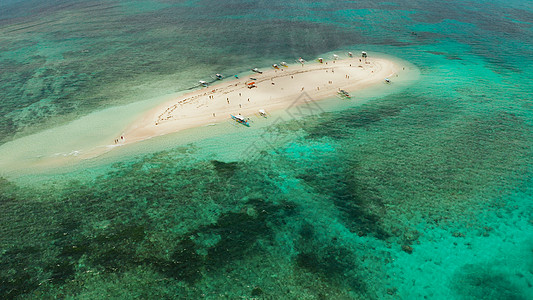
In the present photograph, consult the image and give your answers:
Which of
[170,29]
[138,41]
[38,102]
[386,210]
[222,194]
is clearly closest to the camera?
[386,210]

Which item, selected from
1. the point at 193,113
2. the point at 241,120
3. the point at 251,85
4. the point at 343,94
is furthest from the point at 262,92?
the point at 343,94

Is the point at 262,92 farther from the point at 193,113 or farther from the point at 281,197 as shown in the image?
the point at 281,197

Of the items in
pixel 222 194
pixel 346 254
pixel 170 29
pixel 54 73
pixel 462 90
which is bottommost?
pixel 346 254

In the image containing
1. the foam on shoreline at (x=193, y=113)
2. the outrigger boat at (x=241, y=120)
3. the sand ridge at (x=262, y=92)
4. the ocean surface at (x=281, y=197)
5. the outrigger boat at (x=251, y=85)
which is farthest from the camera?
the outrigger boat at (x=251, y=85)

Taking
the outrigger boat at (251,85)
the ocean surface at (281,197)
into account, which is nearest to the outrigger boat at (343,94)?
the ocean surface at (281,197)

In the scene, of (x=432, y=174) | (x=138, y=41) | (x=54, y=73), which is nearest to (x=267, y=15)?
(x=138, y=41)

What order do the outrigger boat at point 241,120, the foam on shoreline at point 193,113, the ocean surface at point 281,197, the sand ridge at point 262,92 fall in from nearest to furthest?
the ocean surface at point 281,197
the foam on shoreline at point 193,113
the outrigger boat at point 241,120
the sand ridge at point 262,92

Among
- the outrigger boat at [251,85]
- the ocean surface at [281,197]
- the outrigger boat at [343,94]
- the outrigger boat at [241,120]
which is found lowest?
the ocean surface at [281,197]

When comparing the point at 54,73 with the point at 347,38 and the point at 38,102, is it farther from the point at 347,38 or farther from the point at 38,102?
the point at 347,38

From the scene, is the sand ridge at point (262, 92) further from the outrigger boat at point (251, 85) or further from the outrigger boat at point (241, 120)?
the outrigger boat at point (241, 120)
